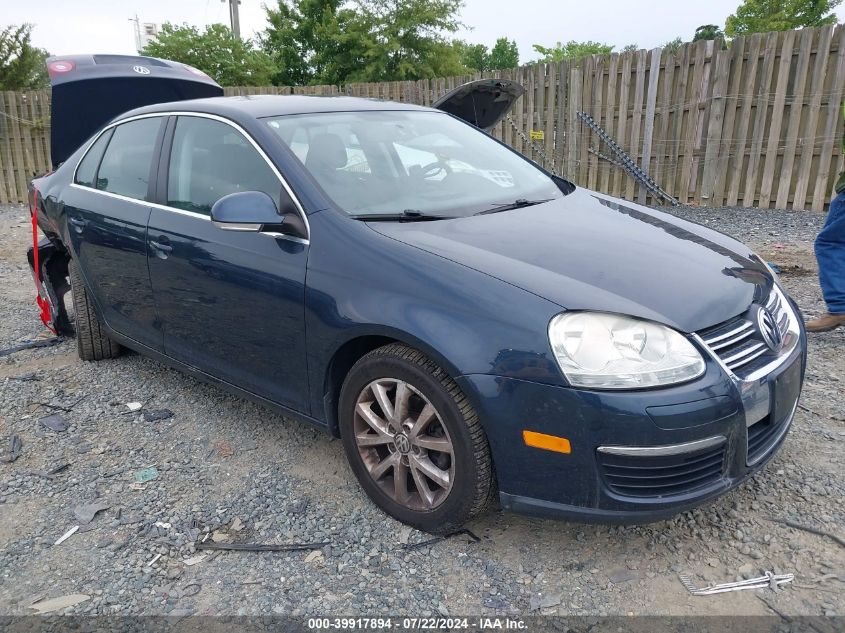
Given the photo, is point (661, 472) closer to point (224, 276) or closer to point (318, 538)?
point (318, 538)

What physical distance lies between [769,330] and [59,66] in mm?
5458

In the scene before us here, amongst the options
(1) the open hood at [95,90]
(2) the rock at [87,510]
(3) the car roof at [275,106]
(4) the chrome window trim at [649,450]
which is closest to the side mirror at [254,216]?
(3) the car roof at [275,106]

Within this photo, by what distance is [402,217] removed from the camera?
9.35 ft

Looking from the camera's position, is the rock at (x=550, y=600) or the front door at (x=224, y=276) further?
the front door at (x=224, y=276)

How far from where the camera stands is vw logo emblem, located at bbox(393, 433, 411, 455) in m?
2.59

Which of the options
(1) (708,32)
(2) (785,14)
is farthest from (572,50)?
(1) (708,32)

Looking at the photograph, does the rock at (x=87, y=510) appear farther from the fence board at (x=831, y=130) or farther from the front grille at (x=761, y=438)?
the fence board at (x=831, y=130)

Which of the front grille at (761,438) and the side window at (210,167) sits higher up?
the side window at (210,167)

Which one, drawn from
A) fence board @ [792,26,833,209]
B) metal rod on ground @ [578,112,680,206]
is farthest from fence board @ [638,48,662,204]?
fence board @ [792,26,833,209]

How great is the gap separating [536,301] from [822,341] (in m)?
3.17

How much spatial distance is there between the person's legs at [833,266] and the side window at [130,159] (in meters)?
4.22

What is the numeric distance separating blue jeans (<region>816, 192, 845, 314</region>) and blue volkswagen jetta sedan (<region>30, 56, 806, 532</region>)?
1.79m

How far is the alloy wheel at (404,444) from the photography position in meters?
2.52

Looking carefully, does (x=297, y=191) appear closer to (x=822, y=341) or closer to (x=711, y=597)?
(x=711, y=597)
